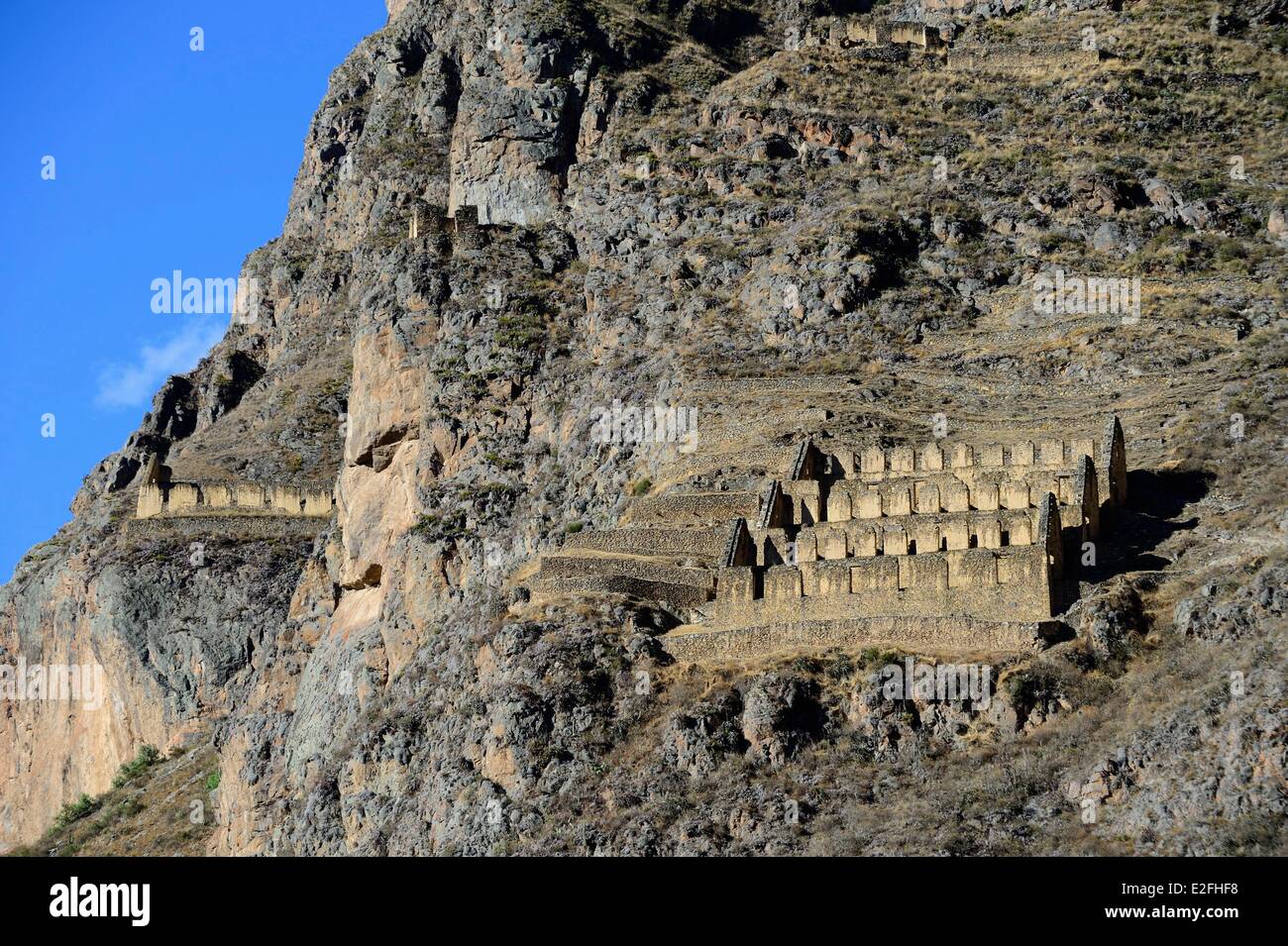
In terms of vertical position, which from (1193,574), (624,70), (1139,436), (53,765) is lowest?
(53,765)

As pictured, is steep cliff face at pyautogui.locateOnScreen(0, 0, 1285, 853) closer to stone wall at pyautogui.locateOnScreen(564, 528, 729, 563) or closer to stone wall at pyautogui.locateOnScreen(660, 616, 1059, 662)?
stone wall at pyautogui.locateOnScreen(660, 616, 1059, 662)

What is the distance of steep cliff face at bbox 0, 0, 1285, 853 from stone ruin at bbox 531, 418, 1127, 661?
121cm

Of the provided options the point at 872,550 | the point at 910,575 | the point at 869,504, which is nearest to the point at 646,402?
the point at 869,504

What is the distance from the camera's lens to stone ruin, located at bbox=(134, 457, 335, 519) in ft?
303

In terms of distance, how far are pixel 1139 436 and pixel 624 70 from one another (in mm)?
42891

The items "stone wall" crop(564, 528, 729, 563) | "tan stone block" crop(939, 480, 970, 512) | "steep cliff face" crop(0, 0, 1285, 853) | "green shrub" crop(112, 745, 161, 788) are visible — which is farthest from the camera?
"green shrub" crop(112, 745, 161, 788)

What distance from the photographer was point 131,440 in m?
107

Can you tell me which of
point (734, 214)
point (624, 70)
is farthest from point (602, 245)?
point (624, 70)

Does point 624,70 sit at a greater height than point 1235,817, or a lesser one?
greater

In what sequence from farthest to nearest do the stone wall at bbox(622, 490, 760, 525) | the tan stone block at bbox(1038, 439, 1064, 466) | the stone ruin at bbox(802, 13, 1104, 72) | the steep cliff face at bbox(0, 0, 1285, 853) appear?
1. the stone ruin at bbox(802, 13, 1104, 72)
2. the stone wall at bbox(622, 490, 760, 525)
3. the tan stone block at bbox(1038, 439, 1064, 466)
4. the steep cliff face at bbox(0, 0, 1285, 853)

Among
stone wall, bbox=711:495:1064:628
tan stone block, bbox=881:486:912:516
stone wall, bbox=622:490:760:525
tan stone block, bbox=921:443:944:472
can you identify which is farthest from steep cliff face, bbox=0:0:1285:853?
tan stone block, bbox=881:486:912:516

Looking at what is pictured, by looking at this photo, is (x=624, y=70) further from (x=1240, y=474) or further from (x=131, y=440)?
(x=1240, y=474)
